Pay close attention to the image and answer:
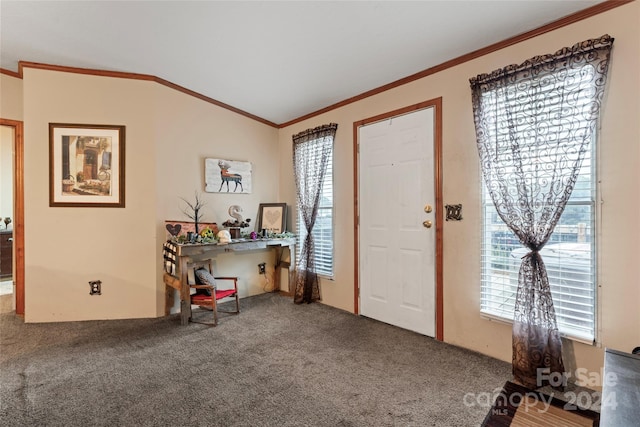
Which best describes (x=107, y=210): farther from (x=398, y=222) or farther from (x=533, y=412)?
(x=533, y=412)

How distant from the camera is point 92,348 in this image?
266 cm

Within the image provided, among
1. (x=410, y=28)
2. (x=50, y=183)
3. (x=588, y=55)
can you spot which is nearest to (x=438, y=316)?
(x=588, y=55)

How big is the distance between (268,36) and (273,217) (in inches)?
92.0

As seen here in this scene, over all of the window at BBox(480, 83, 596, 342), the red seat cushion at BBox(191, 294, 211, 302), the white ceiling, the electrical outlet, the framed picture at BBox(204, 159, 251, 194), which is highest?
the white ceiling

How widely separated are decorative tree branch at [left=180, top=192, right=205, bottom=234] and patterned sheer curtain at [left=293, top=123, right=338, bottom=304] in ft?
4.12

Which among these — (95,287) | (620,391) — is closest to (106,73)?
(95,287)

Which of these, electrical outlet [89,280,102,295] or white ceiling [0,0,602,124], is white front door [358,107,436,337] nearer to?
white ceiling [0,0,602,124]

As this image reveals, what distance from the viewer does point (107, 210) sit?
11.1 ft

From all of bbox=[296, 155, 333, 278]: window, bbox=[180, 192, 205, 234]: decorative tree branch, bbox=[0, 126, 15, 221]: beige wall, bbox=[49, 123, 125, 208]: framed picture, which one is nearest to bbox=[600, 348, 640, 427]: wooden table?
bbox=[296, 155, 333, 278]: window

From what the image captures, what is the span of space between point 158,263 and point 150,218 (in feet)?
1.68

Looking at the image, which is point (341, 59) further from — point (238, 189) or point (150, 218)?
point (150, 218)

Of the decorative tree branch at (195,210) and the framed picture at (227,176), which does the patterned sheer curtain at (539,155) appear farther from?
the decorative tree branch at (195,210)

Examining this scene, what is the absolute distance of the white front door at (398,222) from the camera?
9.48 ft

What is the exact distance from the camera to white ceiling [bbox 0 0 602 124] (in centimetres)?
213
